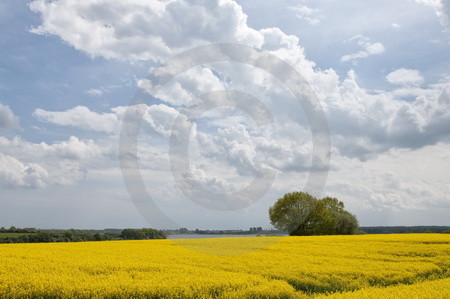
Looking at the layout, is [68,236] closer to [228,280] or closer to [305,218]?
[305,218]

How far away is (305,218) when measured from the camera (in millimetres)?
72375

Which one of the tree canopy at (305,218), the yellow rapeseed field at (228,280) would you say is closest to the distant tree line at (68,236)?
the tree canopy at (305,218)

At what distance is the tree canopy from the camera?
71650 mm

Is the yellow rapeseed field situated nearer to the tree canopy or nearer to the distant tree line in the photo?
the distant tree line

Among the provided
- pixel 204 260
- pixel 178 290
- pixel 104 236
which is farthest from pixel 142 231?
pixel 178 290

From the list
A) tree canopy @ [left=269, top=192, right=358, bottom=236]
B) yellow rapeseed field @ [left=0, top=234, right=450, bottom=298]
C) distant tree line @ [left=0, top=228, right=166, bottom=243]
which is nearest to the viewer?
yellow rapeseed field @ [left=0, top=234, right=450, bottom=298]

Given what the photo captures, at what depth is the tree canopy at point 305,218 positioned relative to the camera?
71.7 meters

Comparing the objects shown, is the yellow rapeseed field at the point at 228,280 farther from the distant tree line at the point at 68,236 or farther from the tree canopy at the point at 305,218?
the tree canopy at the point at 305,218

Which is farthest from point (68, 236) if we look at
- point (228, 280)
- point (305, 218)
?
point (228, 280)

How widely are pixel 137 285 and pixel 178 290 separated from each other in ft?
5.03

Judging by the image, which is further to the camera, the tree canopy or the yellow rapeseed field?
the tree canopy

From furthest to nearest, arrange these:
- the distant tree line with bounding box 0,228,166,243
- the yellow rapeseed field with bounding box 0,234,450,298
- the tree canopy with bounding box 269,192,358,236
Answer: the tree canopy with bounding box 269,192,358,236 → the distant tree line with bounding box 0,228,166,243 → the yellow rapeseed field with bounding box 0,234,450,298

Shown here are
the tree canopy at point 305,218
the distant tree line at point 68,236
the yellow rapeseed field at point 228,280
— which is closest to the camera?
the yellow rapeseed field at point 228,280

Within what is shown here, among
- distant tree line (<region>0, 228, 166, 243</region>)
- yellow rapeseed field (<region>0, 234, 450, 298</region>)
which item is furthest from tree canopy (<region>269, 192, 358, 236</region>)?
yellow rapeseed field (<region>0, 234, 450, 298</region>)
